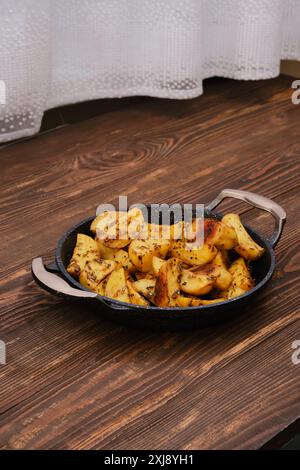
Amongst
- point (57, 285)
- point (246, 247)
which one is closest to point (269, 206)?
point (246, 247)

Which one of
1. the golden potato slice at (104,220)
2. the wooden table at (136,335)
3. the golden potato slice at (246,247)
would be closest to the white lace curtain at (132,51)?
the wooden table at (136,335)

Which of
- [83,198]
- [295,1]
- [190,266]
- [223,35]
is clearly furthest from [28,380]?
[295,1]

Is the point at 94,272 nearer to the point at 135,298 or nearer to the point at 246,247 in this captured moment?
the point at 135,298

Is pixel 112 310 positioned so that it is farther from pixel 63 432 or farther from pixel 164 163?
pixel 164 163

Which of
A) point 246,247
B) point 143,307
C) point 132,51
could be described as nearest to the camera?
point 143,307

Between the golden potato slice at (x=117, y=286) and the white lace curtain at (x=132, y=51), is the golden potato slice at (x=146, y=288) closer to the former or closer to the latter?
the golden potato slice at (x=117, y=286)
